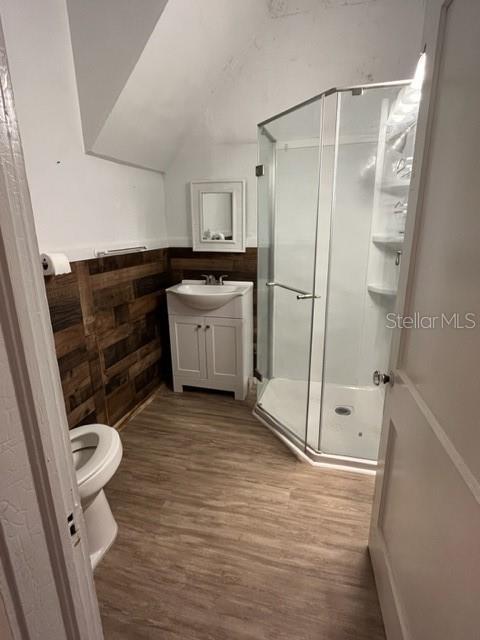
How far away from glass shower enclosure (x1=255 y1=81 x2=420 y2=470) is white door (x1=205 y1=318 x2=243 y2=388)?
0.24 m

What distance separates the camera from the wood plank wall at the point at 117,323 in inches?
72.1

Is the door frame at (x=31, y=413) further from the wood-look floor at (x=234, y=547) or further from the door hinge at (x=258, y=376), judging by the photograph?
the door hinge at (x=258, y=376)

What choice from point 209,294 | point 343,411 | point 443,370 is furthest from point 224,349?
point 443,370

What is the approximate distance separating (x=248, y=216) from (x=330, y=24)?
1.34 metres

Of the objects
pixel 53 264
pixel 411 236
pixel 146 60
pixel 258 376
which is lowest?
pixel 258 376

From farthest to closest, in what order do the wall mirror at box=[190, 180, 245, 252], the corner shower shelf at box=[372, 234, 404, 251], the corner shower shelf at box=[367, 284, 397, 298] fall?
the wall mirror at box=[190, 180, 245, 252] < the corner shower shelf at box=[367, 284, 397, 298] < the corner shower shelf at box=[372, 234, 404, 251]

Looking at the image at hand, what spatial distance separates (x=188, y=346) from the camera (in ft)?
8.87

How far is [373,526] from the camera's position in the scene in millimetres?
1380

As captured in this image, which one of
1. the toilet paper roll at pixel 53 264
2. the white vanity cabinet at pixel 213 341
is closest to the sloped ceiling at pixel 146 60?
the toilet paper roll at pixel 53 264

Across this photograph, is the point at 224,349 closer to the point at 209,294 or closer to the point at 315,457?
the point at 209,294

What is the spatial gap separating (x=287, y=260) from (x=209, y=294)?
696 mm

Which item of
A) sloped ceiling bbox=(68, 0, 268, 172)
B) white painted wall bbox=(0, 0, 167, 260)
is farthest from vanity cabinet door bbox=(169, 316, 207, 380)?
sloped ceiling bbox=(68, 0, 268, 172)

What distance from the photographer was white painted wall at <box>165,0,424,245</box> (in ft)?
7.00

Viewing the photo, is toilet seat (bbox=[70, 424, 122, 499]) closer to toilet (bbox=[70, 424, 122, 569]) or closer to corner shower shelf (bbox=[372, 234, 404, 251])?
toilet (bbox=[70, 424, 122, 569])
